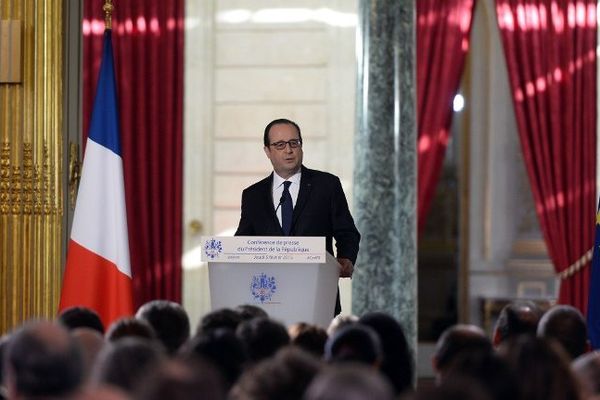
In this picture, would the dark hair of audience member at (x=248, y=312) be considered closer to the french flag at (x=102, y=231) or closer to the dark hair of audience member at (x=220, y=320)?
the dark hair of audience member at (x=220, y=320)

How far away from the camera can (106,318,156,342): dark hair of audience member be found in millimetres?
4340

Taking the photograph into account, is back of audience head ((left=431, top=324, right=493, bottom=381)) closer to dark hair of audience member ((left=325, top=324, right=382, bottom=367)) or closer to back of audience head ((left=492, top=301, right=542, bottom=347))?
dark hair of audience member ((left=325, top=324, right=382, bottom=367))

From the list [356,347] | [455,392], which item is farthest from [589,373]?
[455,392]

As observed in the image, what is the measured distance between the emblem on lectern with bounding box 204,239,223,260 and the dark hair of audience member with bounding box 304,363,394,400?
2.92 meters

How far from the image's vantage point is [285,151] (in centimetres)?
647

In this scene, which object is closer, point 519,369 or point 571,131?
point 519,369

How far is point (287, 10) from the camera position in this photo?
1066 cm

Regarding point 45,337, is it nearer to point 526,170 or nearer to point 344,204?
point 344,204

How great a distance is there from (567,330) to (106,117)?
4268 mm

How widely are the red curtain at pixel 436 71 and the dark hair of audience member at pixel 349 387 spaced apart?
7.86 m

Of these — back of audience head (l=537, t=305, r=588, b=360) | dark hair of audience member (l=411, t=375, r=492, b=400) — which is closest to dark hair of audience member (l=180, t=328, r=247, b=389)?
dark hair of audience member (l=411, t=375, r=492, b=400)

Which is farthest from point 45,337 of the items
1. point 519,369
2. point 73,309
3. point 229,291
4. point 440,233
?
point 440,233

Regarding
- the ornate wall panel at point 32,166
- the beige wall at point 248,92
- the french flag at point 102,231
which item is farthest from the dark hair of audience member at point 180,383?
the beige wall at point 248,92

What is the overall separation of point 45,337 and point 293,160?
11.3 ft
